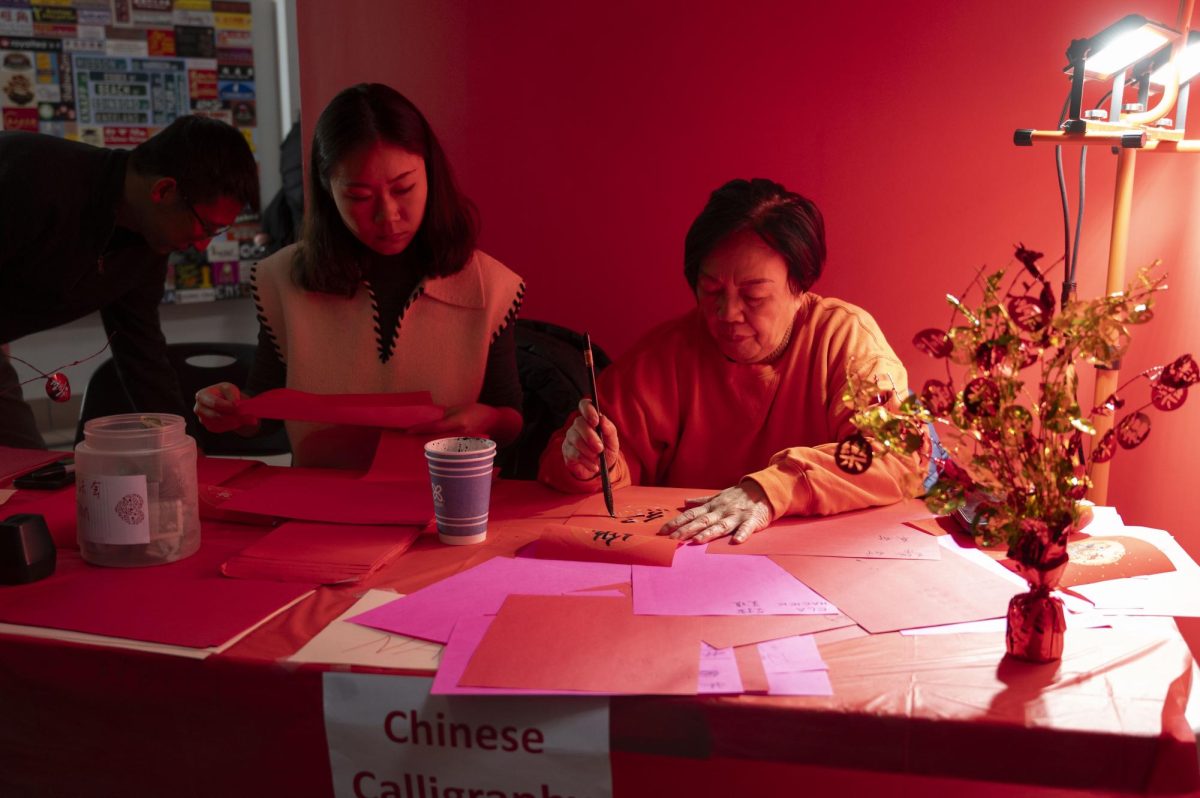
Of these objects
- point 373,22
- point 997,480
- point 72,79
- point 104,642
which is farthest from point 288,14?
point 997,480

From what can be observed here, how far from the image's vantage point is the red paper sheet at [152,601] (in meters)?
1.12

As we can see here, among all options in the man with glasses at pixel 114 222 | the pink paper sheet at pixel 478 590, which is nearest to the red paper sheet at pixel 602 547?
the pink paper sheet at pixel 478 590

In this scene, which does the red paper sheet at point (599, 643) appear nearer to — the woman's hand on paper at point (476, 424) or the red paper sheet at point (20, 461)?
the woman's hand on paper at point (476, 424)

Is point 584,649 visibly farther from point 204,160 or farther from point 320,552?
point 204,160

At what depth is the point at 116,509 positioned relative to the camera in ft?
4.20

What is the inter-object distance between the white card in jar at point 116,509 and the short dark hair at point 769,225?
3.32 ft

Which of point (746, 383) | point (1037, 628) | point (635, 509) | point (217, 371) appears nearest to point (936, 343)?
point (1037, 628)

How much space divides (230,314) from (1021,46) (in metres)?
3.97

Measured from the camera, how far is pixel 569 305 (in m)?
2.75

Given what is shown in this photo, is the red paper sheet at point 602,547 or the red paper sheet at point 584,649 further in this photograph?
the red paper sheet at point 602,547

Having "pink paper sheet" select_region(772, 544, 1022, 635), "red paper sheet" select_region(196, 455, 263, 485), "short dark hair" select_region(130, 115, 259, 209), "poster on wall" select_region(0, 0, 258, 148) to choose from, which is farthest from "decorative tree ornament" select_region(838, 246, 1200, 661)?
"poster on wall" select_region(0, 0, 258, 148)

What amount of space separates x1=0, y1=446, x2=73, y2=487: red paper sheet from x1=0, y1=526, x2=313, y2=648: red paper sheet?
0.50m

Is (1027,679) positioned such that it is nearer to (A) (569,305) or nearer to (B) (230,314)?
(A) (569,305)

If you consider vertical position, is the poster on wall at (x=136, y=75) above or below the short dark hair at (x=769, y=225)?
above
